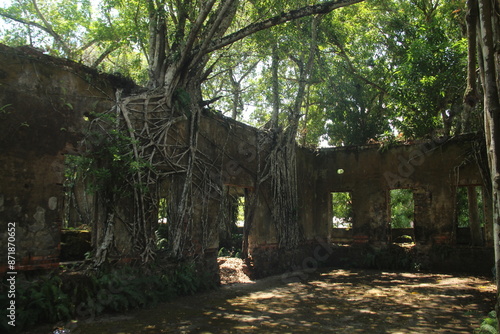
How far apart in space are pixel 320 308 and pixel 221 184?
10.8 ft

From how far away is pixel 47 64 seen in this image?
223 inches

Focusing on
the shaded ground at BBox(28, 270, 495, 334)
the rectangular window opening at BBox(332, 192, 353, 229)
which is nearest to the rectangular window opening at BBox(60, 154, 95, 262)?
the shaded ground at BBox(28, 270, 495, 334)

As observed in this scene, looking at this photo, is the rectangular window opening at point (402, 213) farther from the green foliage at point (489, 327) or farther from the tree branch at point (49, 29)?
the tree branch at point (49, 29)

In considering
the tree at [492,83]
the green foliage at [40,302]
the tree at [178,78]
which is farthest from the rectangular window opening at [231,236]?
the tree at [492,83]

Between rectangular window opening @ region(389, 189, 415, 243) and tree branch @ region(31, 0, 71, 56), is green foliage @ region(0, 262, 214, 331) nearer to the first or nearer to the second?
tree branch @ region(31, 0, 71, 56)

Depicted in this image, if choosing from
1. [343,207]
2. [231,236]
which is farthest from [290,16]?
[343,207]

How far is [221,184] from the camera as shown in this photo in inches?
322

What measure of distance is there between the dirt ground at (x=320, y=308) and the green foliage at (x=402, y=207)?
21.7 feet

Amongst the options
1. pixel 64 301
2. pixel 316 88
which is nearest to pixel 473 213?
pixel 316 88

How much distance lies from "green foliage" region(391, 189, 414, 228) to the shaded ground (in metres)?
6.91

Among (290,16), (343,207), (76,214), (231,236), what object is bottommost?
(231,236)

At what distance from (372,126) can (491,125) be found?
1109 cm

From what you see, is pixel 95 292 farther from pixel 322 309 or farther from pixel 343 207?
pixel 343 207

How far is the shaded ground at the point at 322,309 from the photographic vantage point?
4.86 m
